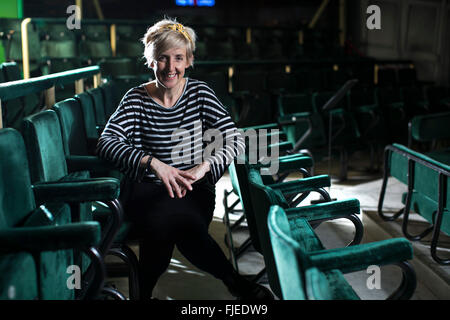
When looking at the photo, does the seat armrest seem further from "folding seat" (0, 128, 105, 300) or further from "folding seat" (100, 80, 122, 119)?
"folding seat" (100, 80, 122, 119)

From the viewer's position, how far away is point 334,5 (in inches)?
384

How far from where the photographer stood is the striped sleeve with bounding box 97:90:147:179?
1.80m

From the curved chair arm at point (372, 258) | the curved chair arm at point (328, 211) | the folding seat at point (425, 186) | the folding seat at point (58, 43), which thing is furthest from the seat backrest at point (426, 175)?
the folding seat at point (58, 43)

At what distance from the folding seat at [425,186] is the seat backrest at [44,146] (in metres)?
1.63

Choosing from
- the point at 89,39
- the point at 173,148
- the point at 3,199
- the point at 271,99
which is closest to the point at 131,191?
the point at 173,148

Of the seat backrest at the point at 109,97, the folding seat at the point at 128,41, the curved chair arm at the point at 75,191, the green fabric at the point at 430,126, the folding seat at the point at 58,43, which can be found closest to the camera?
the curved chair arm at the point at 75,191

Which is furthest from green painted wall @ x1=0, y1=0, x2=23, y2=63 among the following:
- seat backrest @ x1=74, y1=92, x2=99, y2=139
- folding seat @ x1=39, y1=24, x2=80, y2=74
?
seat backrest @ x1=74, y1=92, x2=99, y2=139

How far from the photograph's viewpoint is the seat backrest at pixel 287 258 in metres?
0.91

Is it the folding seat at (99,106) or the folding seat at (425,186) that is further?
the folding seat at (99,106)

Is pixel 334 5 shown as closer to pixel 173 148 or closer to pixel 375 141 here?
pixel 375 141

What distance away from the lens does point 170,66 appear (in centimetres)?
185

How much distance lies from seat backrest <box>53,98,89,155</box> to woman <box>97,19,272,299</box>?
0.81 feet

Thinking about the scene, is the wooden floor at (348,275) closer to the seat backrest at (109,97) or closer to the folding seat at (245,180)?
the folding seat at (245,180)

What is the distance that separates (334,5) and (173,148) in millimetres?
8695
